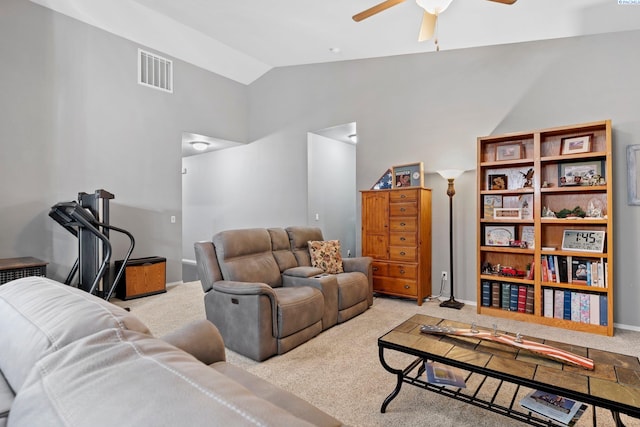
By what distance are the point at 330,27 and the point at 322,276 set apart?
302cm

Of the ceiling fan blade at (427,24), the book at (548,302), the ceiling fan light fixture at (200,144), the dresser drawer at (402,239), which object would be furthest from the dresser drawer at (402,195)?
the ceiling fan light fixture at (200,144)

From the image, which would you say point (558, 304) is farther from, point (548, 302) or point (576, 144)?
point (576, 144)

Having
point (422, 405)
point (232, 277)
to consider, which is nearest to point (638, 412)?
point (422, 405)

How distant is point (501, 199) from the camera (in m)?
4.13

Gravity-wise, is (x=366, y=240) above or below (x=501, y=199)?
below

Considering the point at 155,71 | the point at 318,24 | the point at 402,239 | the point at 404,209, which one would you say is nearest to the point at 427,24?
the point at 318,24

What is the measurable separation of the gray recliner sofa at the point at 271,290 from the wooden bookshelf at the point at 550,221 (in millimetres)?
1646

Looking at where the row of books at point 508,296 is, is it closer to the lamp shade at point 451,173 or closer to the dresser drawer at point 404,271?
the dresser drawer at point 404,271

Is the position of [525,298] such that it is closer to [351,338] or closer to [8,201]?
[351,338]

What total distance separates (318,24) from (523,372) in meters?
4.07

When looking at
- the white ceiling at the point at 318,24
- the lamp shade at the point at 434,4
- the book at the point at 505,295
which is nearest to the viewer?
the lamp shade at the point at 434,4

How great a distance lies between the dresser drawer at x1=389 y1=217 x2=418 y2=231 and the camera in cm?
439

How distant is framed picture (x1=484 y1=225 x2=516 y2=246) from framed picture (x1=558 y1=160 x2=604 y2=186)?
29.3 inches

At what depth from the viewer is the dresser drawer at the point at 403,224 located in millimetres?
4391
